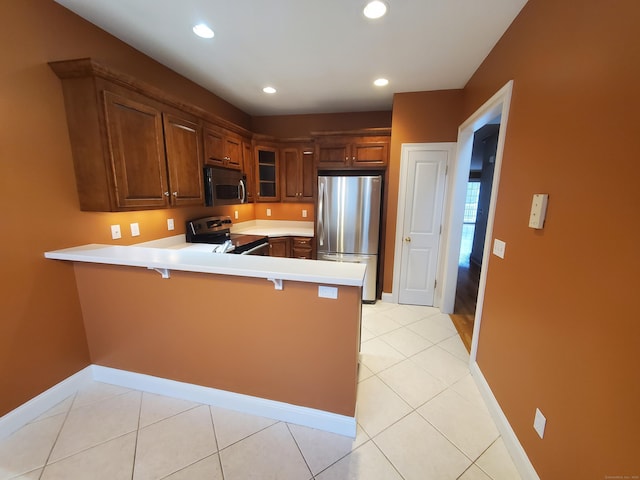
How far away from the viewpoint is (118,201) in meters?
1.80

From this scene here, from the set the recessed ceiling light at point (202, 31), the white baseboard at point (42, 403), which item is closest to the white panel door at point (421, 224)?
the recessed ceiling light at point (202, 31)

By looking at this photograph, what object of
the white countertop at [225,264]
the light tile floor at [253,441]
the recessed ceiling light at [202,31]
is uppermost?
the recessed ceiling light at [202,31]

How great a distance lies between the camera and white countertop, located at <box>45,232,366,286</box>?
1354mm

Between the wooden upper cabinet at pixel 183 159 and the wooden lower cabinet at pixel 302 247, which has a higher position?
the wooden upper cabinet at pixel 183 159

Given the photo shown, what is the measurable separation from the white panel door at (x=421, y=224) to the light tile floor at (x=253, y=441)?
1.44 metres

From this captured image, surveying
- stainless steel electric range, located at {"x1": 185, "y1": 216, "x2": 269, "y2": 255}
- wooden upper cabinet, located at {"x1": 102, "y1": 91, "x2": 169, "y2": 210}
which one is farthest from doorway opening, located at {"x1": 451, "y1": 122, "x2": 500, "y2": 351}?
wooden upper cabinet, located at {"x1": 102, "y1": 91, "x2": 169, "y2": 210}

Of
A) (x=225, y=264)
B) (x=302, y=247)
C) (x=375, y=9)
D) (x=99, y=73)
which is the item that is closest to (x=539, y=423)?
(x=225, y=264)

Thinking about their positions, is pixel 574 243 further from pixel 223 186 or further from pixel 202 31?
pixel 223 186

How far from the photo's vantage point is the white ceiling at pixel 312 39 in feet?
5.50

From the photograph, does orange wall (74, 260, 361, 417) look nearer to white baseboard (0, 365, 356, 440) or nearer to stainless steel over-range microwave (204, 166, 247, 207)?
white baseboard (0, 365, 356, 440)

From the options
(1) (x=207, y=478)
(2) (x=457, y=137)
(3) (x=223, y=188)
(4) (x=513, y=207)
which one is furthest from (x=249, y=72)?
(1) (x=207, y=478)

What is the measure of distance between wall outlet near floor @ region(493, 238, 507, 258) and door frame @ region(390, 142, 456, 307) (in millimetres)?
1280

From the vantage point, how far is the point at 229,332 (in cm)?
164

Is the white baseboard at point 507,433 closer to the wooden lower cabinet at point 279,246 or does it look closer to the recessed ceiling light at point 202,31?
the wooden lower cabinet at point 279,246
